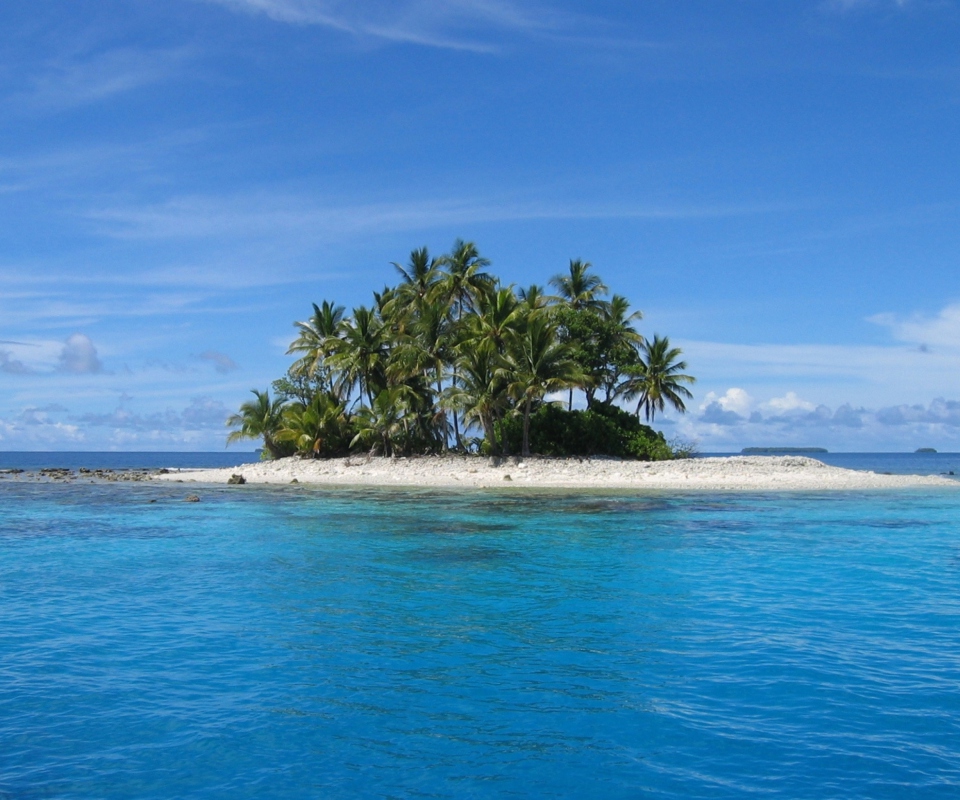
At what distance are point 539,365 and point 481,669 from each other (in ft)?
100

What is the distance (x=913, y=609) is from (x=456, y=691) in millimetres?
7556

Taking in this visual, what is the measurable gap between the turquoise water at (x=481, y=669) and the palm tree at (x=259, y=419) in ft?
93.9

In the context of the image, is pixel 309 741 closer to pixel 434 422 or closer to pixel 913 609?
pixel 913 609

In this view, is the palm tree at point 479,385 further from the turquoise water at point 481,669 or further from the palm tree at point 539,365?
the turquoise water at point 481,669

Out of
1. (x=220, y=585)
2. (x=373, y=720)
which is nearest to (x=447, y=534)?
(x=220, y=585)

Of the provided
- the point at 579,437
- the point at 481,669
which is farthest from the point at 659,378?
the point at 481,669

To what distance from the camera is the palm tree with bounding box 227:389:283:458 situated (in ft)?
156

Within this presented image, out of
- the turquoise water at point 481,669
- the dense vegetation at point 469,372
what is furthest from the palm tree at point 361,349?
the turquoise water at point 481,669

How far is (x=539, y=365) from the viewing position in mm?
39000

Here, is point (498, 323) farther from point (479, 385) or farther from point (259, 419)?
point (259, 419)

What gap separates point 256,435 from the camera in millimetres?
48062

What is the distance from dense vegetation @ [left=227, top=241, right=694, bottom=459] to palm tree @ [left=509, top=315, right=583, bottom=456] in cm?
6

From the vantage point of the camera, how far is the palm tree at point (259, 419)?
156 ft

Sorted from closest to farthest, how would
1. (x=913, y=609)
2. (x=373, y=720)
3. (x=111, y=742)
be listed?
(x=111, y=742) < (x=373, y=720) < (x=913, y=609)
